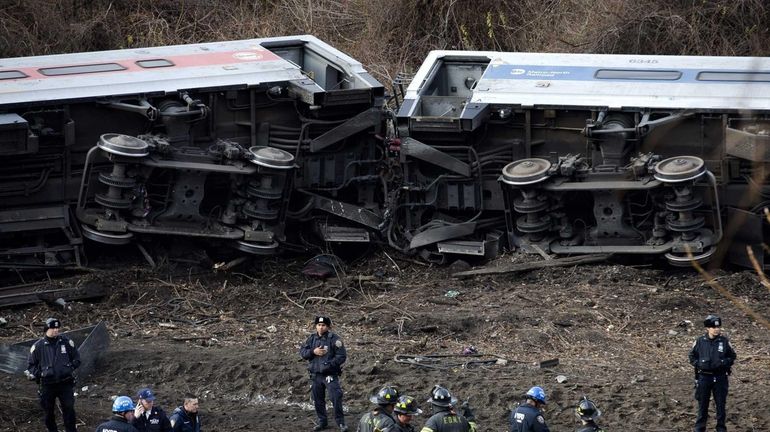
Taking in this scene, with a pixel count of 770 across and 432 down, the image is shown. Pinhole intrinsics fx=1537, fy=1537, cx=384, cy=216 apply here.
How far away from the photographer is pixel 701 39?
68.2 ft

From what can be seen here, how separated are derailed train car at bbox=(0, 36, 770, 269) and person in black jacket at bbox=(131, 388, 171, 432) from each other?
524 centimetres

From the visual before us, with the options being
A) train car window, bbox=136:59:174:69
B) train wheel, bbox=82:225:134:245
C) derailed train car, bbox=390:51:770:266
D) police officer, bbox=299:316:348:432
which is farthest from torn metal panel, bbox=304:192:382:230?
police officer, bbox=299:316:348:432

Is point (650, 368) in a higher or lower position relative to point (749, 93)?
lower

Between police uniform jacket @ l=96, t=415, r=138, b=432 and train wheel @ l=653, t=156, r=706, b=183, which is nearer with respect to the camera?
police uniform jacket @ l=96, t=415, r=138, b=432

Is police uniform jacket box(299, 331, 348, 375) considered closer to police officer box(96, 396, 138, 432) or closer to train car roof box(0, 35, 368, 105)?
police officer box(96, 396, 138, 432)

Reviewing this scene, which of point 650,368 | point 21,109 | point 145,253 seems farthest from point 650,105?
point 21,109

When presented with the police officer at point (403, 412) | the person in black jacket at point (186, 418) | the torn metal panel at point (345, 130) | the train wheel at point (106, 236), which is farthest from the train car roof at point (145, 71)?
the police officer at point (403, 412)

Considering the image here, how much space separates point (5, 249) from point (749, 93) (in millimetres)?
7939

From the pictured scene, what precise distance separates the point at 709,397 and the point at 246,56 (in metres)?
8.09

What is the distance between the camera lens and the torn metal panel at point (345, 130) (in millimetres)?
17562

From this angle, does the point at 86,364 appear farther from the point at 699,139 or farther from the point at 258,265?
the point at 699,139

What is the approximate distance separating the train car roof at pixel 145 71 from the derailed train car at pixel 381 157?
0.03 metres

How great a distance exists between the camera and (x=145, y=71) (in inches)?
679

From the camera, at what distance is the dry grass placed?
819 inches
